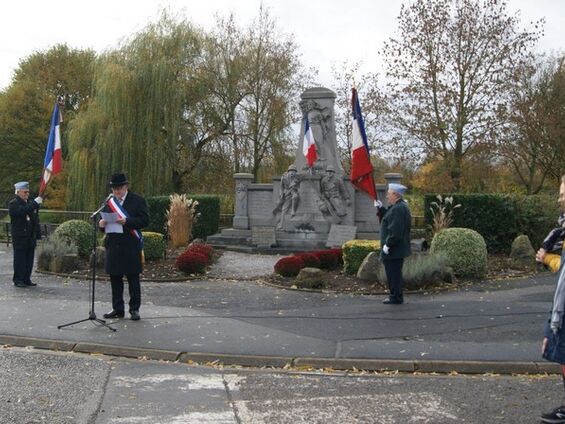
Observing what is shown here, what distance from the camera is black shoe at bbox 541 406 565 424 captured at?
4.95m

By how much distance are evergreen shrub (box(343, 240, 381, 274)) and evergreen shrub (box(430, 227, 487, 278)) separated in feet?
4.37

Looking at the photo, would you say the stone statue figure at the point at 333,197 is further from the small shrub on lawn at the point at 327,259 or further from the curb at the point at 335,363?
the curb at the point at 335,363

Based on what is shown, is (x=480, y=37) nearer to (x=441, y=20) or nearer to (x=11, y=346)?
(x=441, y=20)

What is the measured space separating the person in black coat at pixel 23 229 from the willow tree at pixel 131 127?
48.7 feet

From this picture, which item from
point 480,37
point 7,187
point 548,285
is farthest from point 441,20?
point 7,187

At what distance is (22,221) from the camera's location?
1255 cm

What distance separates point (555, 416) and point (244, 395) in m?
2.63

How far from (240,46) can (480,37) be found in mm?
11437

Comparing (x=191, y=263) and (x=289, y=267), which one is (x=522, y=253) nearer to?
(x=289, y=267)

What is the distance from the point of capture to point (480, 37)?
2842cm

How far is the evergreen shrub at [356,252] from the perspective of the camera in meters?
13.8

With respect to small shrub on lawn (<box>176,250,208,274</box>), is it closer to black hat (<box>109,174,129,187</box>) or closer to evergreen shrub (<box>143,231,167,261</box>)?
evergreen shrub (<box>143,231,167,261</box>)

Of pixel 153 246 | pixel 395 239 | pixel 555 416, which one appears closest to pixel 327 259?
pixel 153 246

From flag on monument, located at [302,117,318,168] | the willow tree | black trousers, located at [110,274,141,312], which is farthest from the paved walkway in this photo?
the willow tree
